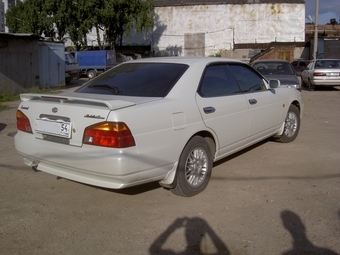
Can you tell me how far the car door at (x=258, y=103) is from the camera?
5996 millimetres

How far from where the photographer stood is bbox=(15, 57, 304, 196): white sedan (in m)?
4.08

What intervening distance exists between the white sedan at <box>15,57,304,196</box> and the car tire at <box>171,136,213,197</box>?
1cm

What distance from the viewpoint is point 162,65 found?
212 inches

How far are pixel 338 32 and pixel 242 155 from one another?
1682 inches

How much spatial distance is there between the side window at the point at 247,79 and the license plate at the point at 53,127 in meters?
2.67

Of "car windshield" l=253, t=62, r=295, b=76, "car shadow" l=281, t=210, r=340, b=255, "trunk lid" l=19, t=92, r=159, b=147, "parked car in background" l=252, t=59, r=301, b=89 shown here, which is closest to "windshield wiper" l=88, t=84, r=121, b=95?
"trunk lid" l=19, t=92, r=159, b=147

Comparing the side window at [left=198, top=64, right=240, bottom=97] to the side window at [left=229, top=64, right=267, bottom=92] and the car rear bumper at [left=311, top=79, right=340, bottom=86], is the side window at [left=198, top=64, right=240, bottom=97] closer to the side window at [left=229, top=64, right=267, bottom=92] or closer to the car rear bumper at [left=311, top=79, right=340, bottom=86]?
the side window at [left=229, top=64, right=267, bottom=92]

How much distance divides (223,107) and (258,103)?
102cm

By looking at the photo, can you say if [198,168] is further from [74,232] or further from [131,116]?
[74,232]

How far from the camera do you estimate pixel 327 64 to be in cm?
1867

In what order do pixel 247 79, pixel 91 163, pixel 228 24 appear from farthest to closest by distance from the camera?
pixel 228 24
pixel 247 79
pixel 91 163

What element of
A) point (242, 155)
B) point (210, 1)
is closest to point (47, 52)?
point (242, 155)

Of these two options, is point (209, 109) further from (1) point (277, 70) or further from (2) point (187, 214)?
(1) point (277, 70)

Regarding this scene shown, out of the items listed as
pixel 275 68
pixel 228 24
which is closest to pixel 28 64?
pixel 275 68
